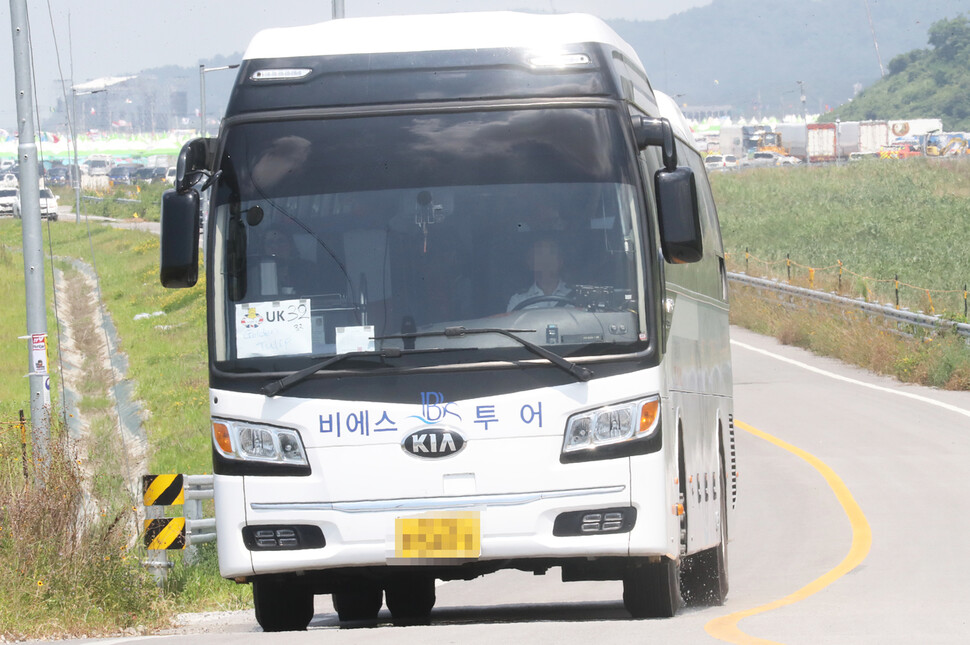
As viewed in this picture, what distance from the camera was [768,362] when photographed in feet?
101

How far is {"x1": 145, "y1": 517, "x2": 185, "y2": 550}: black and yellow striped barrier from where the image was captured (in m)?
11.1

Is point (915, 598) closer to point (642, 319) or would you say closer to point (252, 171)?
point (642, 319)

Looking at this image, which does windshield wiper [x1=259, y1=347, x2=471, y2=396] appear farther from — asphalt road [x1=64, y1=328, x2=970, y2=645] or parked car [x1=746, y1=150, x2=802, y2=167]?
parked car [x1=746, y1=150, x2=802, y2=167]

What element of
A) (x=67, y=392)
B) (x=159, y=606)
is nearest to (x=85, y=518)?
(x=159, y=606)

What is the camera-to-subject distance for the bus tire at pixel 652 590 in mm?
8125

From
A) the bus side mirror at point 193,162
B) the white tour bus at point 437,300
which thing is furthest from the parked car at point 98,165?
the white tour bus at point 437,300

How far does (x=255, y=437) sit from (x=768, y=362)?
24503mm

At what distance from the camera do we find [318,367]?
7270mm

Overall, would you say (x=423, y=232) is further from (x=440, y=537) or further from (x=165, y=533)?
(x=165, y=533)

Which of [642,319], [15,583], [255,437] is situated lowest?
[15,583]

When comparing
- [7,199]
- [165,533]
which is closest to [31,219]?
[165,533]

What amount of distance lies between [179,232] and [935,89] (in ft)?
587

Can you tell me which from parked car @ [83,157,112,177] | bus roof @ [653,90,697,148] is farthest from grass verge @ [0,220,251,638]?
parked car @ [83,157,112,177]

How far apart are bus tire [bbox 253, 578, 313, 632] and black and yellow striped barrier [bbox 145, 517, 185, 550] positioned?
279 cm
